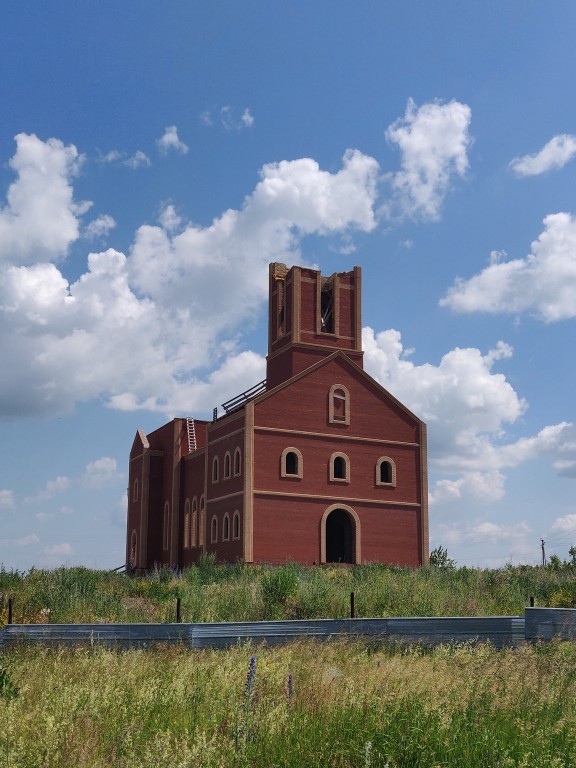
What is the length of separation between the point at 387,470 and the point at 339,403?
394 cm

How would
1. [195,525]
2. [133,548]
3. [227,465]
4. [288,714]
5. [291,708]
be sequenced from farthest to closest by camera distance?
[133,548] → [195,525] → [227,465] → [291,708] → [288,714]

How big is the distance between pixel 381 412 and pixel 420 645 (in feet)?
92.2

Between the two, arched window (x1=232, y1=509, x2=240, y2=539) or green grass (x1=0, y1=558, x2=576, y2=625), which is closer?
green grass (x1=0, y1=558, x2=576, y2=625)

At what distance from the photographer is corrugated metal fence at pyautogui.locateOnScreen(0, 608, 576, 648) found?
39.0ft

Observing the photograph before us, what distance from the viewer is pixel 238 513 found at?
36562 mm

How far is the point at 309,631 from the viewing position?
12180 millimetres

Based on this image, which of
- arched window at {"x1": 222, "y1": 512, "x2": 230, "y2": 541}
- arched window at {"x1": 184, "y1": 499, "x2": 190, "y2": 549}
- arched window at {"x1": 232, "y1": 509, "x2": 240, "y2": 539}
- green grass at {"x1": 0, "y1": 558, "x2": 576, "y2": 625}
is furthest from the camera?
arched window at {"x1": 184, "y1": 499, "x2": 190, "y2": 549}

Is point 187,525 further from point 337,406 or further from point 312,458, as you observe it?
point 337,406

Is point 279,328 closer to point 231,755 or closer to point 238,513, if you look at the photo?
point 238,513

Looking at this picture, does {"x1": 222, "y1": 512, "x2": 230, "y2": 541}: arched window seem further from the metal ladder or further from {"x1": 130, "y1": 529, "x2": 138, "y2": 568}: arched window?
{"x1": 130, "y1": 529, "x2": 138, "y2": 568}: arched window

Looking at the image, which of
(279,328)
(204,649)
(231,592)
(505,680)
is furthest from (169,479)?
(505,680)

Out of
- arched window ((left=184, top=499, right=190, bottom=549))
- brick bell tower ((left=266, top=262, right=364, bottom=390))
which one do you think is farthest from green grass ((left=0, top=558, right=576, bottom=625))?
arched window ((left=184, top=499, right=190, bottom=549))

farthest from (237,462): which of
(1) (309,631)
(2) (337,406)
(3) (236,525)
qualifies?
(1) (309,631)

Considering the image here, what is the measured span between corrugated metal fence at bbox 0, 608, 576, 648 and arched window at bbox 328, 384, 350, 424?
26010 mm
